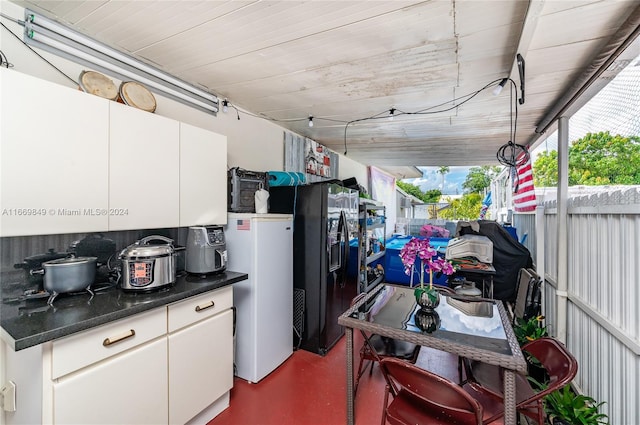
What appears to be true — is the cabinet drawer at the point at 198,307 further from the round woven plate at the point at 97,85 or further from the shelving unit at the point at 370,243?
the shelving unit at the point at 370,243

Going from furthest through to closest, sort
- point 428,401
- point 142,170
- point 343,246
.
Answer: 1. point 343,246
2. point 142,170
3. point 428,401

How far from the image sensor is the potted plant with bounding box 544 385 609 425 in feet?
5.27

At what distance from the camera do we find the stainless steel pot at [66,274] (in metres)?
1.48

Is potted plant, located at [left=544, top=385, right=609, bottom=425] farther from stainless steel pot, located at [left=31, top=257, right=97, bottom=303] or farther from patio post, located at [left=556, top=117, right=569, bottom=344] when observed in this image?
stainless steel pot, located at [left=31, top=257, right=97, bottom=303]

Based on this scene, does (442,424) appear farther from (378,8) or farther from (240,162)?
(240,162)

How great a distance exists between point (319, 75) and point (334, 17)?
718mm

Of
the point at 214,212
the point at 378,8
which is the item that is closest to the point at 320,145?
the point at 214,212

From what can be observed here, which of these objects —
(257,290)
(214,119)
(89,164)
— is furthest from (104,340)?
(214,119)

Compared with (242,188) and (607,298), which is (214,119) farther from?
(607,298)

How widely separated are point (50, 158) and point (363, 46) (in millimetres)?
1959

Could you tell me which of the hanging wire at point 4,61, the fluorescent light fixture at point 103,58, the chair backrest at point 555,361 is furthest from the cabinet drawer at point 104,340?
the chair backrest at point 555,361

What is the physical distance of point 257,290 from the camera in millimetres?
2379

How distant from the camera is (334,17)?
1.63 metres

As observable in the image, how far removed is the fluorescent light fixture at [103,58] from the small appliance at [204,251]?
1221 millimetres
